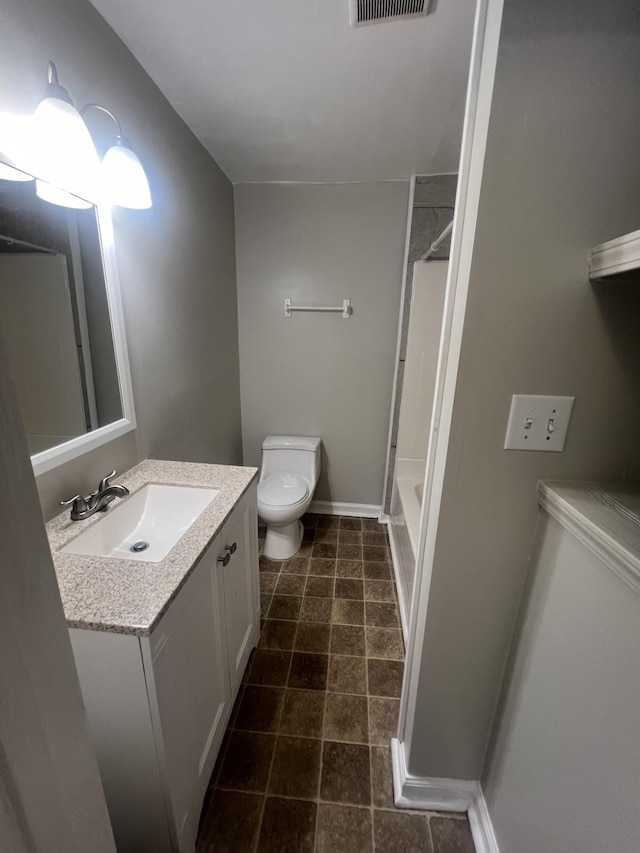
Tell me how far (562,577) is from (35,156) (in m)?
1.69

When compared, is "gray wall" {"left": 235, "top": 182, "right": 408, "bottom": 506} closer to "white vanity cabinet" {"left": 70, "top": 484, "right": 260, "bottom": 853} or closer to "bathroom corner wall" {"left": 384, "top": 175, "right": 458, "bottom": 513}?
"bathroom corner wall" {"left": 384, "top": 175, "right": 458, "bottom": 513}

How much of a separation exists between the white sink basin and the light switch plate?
0.99 metres

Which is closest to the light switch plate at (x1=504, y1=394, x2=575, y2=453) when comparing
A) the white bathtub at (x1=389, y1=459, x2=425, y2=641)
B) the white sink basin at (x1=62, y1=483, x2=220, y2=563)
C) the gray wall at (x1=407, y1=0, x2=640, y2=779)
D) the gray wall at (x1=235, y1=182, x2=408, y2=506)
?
the gray wall at (x1=407, y1=0, x2=640, y2=779)

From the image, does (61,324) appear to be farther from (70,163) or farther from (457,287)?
(457,287)

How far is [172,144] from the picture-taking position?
1.58 meters

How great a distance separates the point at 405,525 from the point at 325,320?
147 cm

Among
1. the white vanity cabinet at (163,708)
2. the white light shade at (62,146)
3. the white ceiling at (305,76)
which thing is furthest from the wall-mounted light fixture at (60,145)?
the white vanity cabinet at (163,708)

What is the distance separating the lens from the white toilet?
2133mm

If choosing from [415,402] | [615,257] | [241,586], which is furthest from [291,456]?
[615,257]

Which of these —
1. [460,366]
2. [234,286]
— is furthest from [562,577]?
[234,286]

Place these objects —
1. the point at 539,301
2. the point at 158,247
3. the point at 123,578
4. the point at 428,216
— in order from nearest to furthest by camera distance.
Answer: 1. the point at 539,301
2. the point at 123,578
3. the point at 158,247
4. the point at 428,216

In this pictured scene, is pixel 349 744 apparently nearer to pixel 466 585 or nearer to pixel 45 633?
pixel 466 585

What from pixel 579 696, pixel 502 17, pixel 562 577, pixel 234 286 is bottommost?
pixel 579 696

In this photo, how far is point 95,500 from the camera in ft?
3.70
